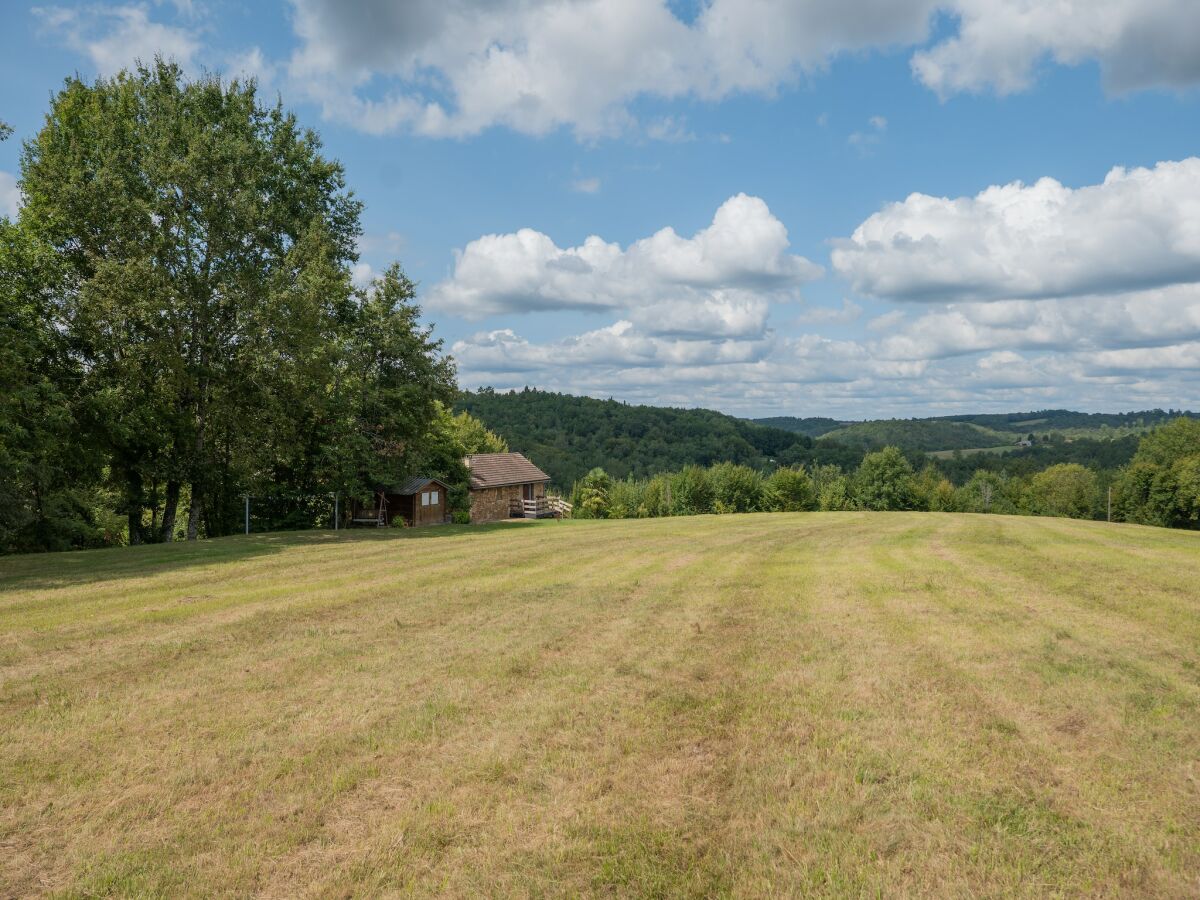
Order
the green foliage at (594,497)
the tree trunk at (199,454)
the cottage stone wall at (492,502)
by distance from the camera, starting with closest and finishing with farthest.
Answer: the tree trunk at (199,454)
the cottage stone wall at (492,502)
the green foliage at (594,497)

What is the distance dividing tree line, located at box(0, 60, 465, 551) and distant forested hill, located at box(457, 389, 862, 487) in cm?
8460

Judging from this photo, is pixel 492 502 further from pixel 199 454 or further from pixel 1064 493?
pixel 1064 493

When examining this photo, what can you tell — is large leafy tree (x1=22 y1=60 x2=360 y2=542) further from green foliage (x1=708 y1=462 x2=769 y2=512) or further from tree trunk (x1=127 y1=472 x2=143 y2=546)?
green foliage (x1=708 y1=462 x2=769 y2=512)

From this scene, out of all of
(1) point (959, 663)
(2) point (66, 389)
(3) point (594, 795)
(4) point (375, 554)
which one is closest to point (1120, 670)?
(1) point (959, 663)

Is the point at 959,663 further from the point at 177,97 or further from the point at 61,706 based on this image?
the point at 177,97

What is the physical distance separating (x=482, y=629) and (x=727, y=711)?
3897mm

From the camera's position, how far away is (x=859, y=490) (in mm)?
75562

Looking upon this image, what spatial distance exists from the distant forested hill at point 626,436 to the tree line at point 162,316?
84.6 metres

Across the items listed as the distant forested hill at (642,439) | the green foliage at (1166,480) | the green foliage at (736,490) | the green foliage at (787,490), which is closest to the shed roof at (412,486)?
the green foliage at (736,490)

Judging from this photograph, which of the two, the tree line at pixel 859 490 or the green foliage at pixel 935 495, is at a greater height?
the tree line at pixel 859 490

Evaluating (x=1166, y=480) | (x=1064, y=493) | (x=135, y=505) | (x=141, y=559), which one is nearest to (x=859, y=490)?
(x=1166, y=480)

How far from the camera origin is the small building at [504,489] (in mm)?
48594

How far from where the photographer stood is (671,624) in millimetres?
9125

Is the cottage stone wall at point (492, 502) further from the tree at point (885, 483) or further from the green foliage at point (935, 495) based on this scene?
the green foliage at point (935, 495)
